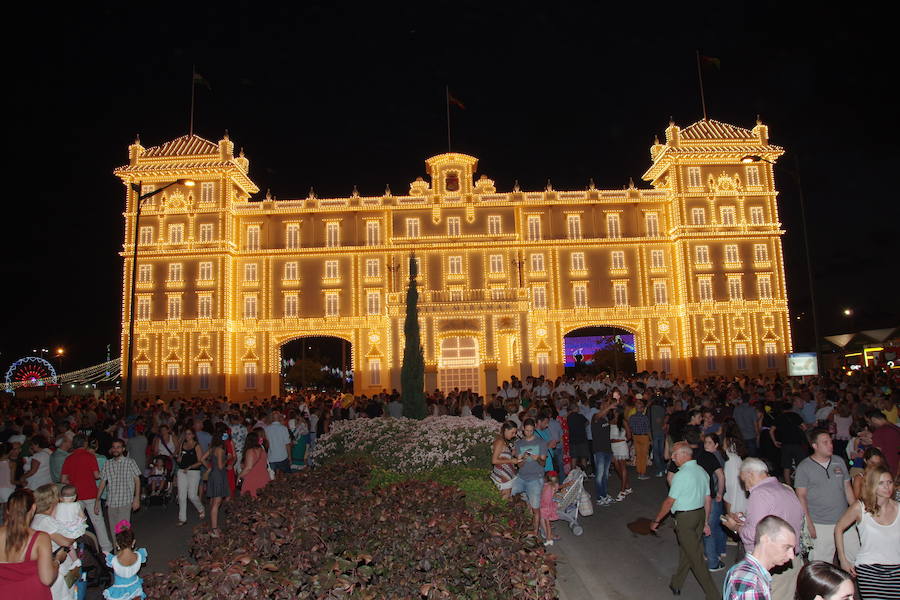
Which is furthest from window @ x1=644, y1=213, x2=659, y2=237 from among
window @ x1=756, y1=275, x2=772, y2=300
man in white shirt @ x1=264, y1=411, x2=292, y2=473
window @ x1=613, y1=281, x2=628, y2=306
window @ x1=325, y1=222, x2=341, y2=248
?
man in white shirt @ x1=264, y1=411, x2=292, y2=473

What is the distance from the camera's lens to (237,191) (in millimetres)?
46531

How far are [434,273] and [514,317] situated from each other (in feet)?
23.0

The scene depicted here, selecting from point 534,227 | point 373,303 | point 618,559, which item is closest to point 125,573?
point 618,559

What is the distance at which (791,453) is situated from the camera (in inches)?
472

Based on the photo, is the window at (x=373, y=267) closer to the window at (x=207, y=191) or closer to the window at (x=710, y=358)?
the window at (x=207, y=191)

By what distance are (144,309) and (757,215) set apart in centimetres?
4234

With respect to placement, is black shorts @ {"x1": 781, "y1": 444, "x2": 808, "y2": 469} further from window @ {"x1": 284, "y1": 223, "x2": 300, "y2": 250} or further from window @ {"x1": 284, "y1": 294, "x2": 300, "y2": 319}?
window @ {"x1": 284, "y1": 223, "x2": 300, "y2": 250}


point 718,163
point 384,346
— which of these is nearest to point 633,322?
point 718,163

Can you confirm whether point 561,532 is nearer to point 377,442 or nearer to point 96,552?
point 377,442

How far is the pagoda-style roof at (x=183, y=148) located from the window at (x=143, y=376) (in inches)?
564

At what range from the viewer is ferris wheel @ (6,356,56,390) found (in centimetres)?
5727

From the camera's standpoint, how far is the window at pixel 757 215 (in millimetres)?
44750

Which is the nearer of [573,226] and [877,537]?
[877,537]

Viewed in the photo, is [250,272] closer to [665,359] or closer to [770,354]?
[665,359]
